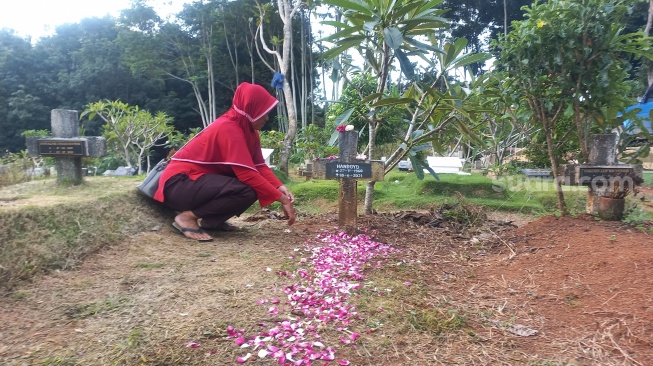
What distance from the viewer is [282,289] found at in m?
2.25

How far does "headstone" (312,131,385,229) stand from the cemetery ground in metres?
0.21

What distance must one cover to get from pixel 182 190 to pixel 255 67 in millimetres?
19784

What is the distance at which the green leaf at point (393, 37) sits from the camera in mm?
3141

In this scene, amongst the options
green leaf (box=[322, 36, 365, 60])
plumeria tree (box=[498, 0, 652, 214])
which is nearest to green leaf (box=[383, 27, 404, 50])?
green leaf (box=[322, 36, 365, 60])

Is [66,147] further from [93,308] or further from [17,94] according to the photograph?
[17,94]

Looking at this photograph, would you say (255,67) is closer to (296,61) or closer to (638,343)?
(296,61)

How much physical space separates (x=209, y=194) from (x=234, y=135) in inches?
19.4

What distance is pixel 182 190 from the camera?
3289mm

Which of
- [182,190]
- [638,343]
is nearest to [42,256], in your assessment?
[182,190]

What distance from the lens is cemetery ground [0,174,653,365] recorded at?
5.38 feet

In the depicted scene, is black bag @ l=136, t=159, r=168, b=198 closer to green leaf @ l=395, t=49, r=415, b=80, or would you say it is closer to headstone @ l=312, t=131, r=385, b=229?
headstone @ l=312, t=131, r=385, b=229

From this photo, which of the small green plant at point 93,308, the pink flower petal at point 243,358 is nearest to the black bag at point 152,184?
the small green plant at point 93,308

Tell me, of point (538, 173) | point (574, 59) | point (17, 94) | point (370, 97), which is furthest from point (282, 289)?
point (17, 94)

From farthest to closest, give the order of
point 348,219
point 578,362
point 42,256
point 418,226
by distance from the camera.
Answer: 1. point 418,226
2. point 348,219
3. point 42,256
4. point 578,362
